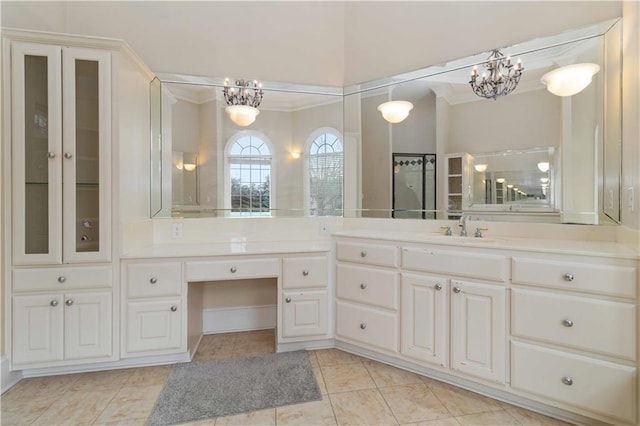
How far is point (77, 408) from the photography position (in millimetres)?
1681

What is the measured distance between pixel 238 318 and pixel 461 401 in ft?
6.17

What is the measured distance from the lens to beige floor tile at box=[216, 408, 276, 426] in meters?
1.58

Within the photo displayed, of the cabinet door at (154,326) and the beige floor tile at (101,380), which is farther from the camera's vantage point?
the cabinet door at (154,326)

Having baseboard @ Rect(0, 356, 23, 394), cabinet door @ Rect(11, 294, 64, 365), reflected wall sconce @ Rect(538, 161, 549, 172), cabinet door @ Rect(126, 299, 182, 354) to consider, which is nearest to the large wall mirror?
reflected wall sconce @ Rect(538, 161, 549, 172)

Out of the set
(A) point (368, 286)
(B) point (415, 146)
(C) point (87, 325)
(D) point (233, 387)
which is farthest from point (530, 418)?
(C) point (87, 325)

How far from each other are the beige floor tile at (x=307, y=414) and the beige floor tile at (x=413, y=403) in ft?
1.19

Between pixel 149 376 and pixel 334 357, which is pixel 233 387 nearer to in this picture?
pixel 149 376

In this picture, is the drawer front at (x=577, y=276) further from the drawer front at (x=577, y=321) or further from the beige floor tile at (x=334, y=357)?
the beige floor tile at (x=334, y=357)

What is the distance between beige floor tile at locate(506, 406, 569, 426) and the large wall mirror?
1.19m

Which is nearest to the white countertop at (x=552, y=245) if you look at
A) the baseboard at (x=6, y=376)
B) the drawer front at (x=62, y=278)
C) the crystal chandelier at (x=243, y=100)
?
the crystal chandelier at (x=243, y=100)

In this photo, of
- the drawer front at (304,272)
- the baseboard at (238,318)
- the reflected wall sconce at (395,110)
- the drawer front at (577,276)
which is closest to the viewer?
the drawer front at (577,276)

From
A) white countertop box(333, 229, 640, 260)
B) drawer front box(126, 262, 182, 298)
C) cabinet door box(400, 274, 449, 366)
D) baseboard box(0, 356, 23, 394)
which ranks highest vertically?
white countertop box(333, 229, 640, 260)

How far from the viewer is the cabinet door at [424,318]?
187cm

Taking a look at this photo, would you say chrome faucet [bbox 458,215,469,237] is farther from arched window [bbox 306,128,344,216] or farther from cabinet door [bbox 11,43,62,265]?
cabinet door [bbox 11,43,62,265]
